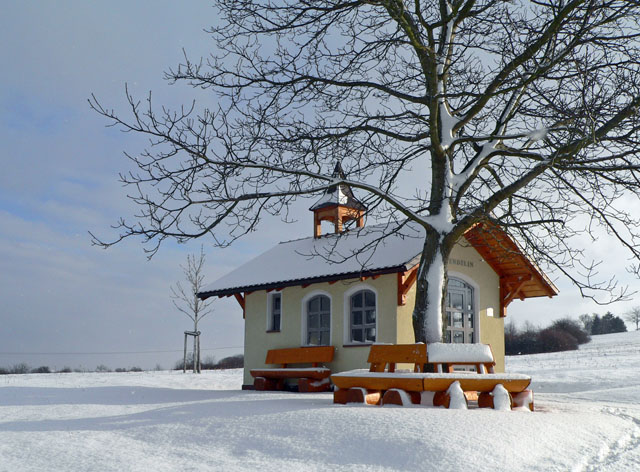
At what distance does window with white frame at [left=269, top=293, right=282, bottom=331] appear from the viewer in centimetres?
1866

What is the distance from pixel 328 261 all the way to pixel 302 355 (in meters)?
3.60

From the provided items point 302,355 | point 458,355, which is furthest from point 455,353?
point 302,355

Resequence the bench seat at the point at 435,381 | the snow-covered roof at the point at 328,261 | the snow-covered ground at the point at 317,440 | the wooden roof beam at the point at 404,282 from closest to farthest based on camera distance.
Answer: the snow-covered ground at the point at 317,440 → the bench seat at the point at 435,381 → the snow-covered roof at the point at 328,261 → the wooden roof beam at the point at 404,282

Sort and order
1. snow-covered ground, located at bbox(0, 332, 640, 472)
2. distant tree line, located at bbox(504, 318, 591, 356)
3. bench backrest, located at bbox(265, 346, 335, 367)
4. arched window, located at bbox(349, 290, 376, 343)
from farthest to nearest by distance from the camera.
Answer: distant tree line, located at bbox(504, 318, 591, 356) → bench backrest, located at bbox(265, 346, 335, 367) → arched window, located at bbox(349, 290, 376, 343) → snow-covered ground, located at bbox(0, 332, 640, 472)

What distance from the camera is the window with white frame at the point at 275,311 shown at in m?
18.7

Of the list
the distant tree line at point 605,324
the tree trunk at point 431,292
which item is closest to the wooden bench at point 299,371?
the tree trunk at point 431,292

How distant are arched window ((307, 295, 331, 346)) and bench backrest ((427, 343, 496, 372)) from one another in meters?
6.74

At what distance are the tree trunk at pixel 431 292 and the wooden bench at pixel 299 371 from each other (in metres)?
5.10

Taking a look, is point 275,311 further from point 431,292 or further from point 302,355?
point 431,292

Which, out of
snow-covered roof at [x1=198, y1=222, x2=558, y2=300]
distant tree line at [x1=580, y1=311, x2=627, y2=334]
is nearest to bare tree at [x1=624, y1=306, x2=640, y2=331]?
distant tree line at [x1=580, y1=311, x2=627, y2=334]

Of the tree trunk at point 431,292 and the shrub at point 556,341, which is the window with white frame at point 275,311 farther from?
the shrub at point 556,341

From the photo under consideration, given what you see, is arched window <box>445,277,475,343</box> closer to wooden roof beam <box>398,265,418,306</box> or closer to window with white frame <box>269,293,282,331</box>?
wooden roof beam <box>398,265,418,306</box>

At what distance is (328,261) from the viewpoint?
1439 cm

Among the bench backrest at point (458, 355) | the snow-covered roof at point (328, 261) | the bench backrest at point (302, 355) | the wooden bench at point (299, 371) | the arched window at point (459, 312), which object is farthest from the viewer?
the arched window at point (459, 312)
